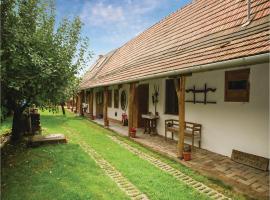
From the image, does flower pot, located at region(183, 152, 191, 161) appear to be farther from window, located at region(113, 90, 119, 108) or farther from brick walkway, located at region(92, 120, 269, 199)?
window, located at region(113, 90, 119, 108)

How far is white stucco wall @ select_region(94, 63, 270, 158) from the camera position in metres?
6.05

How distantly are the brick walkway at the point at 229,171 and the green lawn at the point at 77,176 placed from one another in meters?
0.30

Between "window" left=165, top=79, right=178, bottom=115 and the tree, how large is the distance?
11.7 ft

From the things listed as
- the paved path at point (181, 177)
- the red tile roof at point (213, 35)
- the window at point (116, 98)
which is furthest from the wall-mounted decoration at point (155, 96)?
the window at point (116, 98)

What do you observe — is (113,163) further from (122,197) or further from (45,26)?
(45,26)

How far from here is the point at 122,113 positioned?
15000 mm

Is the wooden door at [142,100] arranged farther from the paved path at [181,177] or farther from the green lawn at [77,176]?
the green lawn at [77,176]

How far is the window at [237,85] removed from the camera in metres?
6.54

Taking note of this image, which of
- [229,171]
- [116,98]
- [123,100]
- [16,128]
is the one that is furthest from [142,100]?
[229,171]

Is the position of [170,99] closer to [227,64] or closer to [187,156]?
[187,156]

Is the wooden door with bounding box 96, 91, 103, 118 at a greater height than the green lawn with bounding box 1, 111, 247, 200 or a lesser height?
greater

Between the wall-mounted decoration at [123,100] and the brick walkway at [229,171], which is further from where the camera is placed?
the wall-mounted decoration at [123,100]

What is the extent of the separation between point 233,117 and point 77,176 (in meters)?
4.32

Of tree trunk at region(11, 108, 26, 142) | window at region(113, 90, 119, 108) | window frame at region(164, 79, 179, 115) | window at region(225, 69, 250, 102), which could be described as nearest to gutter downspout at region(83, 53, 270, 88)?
window at region(225, 69, 250, 102)
